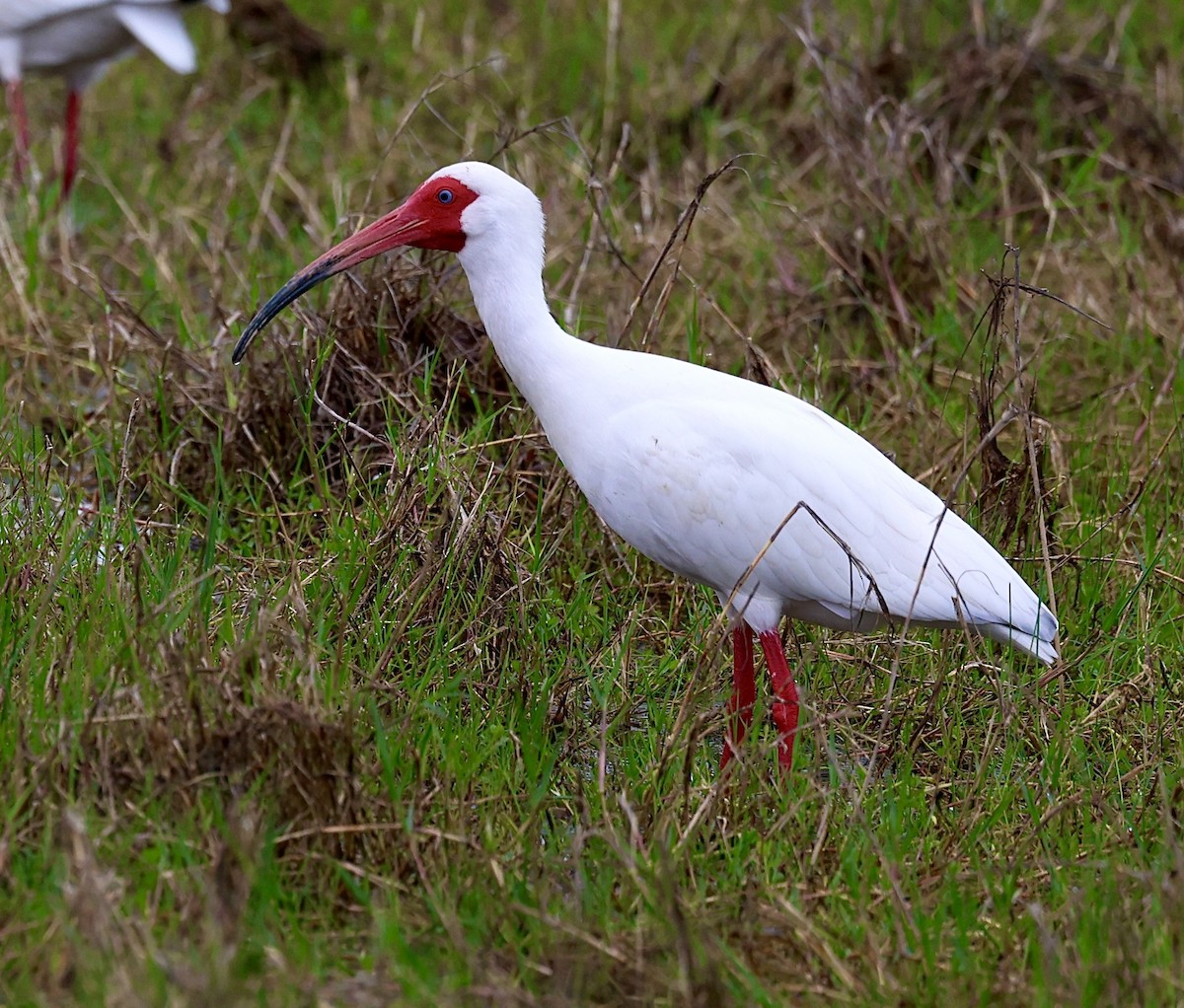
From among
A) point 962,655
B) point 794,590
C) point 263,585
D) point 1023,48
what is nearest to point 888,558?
point 794,590

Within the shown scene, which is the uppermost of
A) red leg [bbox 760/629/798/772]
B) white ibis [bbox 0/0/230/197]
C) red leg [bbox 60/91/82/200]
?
white ibis [bbox 0/0/230/197]

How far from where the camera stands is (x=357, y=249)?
160 inches

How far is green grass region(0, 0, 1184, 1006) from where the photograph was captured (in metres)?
2.99

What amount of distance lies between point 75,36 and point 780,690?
5.59 metres

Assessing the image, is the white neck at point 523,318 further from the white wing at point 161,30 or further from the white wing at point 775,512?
the white wing at point 161,30

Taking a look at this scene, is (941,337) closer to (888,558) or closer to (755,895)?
(888,558)

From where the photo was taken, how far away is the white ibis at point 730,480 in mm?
3746

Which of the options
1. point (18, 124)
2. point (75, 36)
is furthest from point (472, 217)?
point (75, 36)

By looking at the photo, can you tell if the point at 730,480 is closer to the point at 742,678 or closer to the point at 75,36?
the point at 742,678

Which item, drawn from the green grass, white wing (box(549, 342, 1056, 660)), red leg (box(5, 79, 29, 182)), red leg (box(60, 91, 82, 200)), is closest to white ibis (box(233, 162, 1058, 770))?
white wing (box(549, 342, 1056, 660))

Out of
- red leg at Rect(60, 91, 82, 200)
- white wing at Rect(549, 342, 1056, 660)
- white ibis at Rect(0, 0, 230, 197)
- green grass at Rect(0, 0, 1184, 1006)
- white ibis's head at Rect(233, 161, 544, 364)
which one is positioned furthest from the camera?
Answer: white ibis at Rect(0, 0, 230, 197)

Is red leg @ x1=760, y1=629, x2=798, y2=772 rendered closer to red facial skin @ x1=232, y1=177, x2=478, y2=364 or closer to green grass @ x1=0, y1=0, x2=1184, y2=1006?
green grass @ x1=0, y1=0, x2=1184, y2=1006

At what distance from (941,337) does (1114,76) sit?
2599 mm

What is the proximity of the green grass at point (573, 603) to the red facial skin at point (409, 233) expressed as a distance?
35cm
